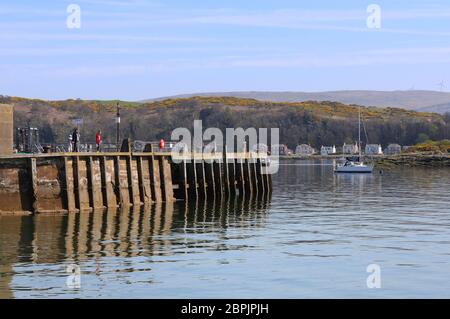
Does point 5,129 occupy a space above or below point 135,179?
above

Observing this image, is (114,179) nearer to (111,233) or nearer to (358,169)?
(111,233)

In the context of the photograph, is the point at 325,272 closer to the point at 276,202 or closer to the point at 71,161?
the point at 71,161

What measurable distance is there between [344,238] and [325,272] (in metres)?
9.27

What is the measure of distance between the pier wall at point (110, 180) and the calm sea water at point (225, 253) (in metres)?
1.26

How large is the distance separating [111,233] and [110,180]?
10.8 m

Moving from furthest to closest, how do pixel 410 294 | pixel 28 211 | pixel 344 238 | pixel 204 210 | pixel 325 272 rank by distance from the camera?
pixel 204 210, pixel 28 211, pixel 344 238, pixel 325 272, pixel 410 294

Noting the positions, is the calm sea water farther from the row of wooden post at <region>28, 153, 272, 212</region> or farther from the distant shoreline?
the distant shoreline

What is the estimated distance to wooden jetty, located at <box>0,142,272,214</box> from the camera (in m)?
44.1

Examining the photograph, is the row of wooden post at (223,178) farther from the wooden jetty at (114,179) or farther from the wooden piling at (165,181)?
the wooden piling at (165,181)

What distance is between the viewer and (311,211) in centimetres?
5191

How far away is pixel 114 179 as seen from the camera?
49.4 metres

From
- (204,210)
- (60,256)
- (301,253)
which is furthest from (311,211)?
(60,256)

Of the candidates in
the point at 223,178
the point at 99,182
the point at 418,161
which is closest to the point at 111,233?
the point at 99,182

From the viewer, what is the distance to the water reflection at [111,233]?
31469mm
